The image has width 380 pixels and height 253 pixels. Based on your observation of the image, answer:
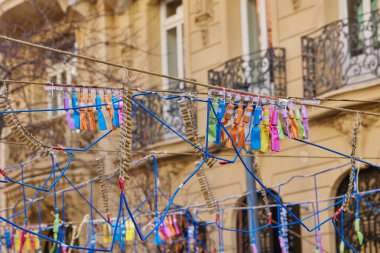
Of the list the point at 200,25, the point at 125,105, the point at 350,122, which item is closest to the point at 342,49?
the point at 350,122

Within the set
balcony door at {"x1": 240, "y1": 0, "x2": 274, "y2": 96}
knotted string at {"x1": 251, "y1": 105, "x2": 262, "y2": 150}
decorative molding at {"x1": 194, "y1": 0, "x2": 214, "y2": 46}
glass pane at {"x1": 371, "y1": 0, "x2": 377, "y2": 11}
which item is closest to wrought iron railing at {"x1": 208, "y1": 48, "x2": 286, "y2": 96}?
balcony door at {"x1": 240, "y1": 0, "x2": 274, "y2": 96}

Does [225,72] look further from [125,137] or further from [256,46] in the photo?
[125,137]

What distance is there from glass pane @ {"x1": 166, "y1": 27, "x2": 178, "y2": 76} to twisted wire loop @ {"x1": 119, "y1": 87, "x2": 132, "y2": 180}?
10930mm

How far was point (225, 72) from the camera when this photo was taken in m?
17.9

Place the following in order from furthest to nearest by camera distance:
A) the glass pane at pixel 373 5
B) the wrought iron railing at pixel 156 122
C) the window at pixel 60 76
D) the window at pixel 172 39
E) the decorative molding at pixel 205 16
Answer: the window at pixel 60 76 < the window at pixel 172 39 < the wrought iron railing at pixel 156 122 < the decorative molding at pixel 205 16 < the glass pane at pixel 373 5

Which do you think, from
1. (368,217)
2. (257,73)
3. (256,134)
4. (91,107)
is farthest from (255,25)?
(91,107)

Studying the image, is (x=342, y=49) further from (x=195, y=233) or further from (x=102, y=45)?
(x=102, y=45)

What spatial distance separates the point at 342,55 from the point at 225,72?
2703 millimetres

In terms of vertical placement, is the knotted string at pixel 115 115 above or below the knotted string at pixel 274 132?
above

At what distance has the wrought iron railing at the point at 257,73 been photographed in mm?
16984

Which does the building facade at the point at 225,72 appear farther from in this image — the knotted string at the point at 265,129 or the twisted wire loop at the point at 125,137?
the twisted wire loop at the point at 125,137

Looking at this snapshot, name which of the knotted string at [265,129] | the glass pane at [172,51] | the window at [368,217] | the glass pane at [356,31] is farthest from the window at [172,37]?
the knotted string at [265,129]

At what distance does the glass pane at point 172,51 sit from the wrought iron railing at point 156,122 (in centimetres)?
91

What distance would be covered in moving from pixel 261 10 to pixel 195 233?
3.92 metres
